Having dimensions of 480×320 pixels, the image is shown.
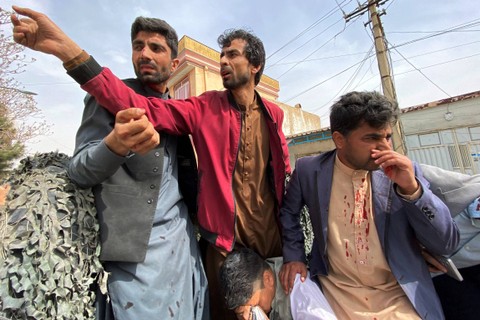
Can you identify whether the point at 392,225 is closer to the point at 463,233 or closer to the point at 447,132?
the point at 463,233

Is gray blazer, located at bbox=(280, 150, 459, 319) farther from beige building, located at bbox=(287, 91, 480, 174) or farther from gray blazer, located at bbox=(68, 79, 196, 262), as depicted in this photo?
beige building, located at bbox=(287, 91, 480, 174)

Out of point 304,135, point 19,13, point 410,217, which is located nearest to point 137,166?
point 19,13

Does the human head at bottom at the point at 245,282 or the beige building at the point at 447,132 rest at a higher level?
the beige building at the point at 447,132

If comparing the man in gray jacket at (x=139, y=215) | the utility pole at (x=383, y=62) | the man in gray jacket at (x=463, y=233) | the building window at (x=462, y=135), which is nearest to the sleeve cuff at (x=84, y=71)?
the man in gray jacket at (x=139, y=215)

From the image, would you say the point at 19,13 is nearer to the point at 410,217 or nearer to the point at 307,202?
the point at 307,202

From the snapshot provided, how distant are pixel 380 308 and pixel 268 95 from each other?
54.2 ft

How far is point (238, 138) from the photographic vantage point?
6.33 feet

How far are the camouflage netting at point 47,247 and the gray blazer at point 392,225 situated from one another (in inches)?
48.3

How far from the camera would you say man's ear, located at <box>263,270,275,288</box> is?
1.84 m

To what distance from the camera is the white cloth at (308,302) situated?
164 centimetres

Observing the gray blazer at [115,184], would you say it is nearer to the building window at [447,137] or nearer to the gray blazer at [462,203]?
the gray blazer at [462,203]

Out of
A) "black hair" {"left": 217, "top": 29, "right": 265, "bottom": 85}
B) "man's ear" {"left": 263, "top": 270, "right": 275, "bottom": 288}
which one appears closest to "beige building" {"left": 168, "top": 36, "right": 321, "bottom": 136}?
"black hair" {"left": 217, "top": 29, "right": 265, "bottom": 85}

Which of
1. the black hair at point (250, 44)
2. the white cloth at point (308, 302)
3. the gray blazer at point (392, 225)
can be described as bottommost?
the white cloth at point (308, 302)

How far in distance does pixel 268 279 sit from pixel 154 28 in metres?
1.84
